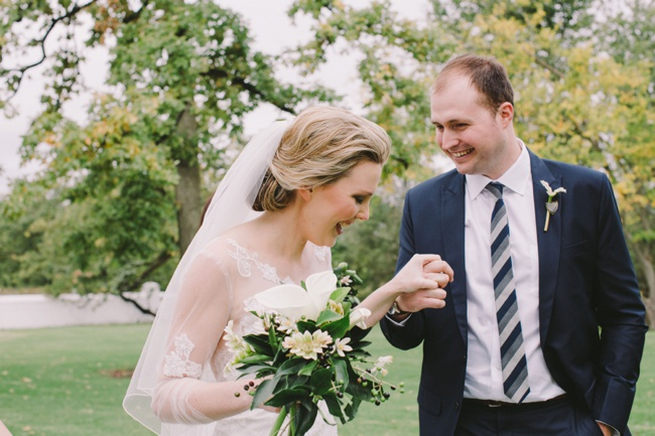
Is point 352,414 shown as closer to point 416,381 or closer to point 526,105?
point 416,381

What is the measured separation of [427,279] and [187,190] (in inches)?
407

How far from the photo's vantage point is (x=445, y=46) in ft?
38.2

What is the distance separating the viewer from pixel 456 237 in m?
3.08

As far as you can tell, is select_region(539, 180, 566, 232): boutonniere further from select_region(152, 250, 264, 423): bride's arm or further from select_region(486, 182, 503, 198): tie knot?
select_region(152, 250, 264, 423): bride's arm

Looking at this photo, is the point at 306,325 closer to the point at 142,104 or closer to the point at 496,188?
the point at 496,188

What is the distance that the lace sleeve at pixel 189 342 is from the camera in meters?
2.62

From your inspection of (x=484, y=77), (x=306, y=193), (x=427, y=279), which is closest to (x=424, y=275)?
(x=427, y=279)

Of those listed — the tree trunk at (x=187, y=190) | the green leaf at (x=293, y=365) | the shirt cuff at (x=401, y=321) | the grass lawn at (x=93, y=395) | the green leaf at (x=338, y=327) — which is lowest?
the grass lawn at (x=93, y=395)

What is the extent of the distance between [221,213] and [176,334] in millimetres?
809

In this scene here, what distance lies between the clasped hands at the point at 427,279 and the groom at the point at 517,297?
46 millimetres

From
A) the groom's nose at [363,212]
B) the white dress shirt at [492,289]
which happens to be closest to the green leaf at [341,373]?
the groom's nose at [363,212]

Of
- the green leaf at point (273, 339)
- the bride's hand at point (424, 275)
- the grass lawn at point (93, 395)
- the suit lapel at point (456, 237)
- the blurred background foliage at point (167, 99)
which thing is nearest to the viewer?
the green leaf at point (273, 339)

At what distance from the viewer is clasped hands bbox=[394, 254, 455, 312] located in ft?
8.85

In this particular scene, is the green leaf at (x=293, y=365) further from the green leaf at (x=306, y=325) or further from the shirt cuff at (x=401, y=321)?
the shirt cuff at (x=401, y=321)
